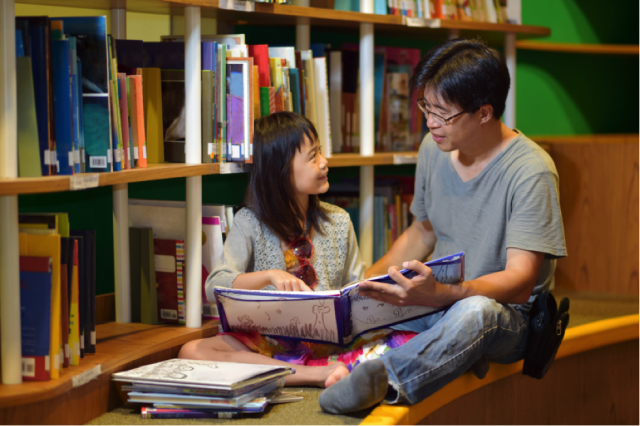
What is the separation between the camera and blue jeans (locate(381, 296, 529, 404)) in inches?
57.4

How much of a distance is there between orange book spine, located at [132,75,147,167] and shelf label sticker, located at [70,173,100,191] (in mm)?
235

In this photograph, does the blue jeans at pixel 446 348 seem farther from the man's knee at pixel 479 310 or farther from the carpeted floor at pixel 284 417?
the carpeted floor at pixel 284 417

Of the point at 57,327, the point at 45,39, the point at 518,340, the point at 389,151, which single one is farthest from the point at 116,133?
the point at 389,151

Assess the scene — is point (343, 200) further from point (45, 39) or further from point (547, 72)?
point (547, 72)

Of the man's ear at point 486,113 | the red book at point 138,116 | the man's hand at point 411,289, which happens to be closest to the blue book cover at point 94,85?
the red book at point 138,116

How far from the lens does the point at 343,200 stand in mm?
2588

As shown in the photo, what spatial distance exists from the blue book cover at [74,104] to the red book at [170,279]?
0.47 metres

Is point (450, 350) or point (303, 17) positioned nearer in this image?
point (450, 350)

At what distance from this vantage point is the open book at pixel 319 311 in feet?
4.89

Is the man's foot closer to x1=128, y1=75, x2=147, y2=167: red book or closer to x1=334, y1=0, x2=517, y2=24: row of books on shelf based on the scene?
x1=128, y1=75, x2=147, y2=167: red book

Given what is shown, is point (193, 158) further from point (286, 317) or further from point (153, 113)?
Answer: point (286, 317)

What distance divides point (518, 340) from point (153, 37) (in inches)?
57.9

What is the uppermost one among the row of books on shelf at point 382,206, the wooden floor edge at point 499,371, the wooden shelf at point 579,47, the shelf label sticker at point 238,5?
the wooden shelf at point 579,47

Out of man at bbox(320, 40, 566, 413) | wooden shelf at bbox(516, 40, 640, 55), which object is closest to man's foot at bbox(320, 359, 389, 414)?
man at bbox(320, 40, 566, 413)
